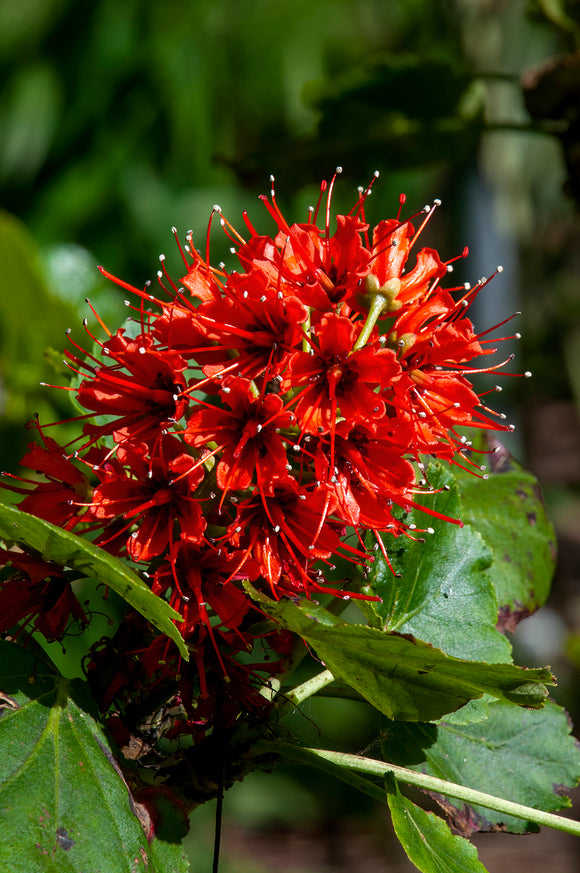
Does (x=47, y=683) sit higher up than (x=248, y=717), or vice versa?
(x=47, y=683)

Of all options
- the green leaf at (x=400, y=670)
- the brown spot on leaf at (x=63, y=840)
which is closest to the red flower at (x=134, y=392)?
the green leaf at (x=400, y=670)

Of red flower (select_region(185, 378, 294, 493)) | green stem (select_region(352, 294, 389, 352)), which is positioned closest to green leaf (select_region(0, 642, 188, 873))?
red flower (select_region(185, 378, 294, 493))

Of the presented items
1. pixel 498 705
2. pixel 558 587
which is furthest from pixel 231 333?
pixel 558 587

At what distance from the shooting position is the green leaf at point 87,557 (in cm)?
58

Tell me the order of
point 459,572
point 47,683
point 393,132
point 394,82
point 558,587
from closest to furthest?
1. point 47,683
2. point 459,572
3. point 394,82
4. point 393,132
5. point 558,587

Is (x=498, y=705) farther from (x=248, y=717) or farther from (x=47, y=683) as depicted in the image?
(x=47, y=683)

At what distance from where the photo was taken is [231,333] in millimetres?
750

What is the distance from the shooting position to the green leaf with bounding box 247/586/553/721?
620mm

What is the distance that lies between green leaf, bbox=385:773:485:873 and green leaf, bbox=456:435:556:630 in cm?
27

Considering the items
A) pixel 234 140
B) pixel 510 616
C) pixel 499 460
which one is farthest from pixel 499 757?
pixel 234 140

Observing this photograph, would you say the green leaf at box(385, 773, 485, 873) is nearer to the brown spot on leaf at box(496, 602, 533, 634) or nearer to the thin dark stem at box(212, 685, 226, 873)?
the thin dark stem at box(212, 685, 226, 873)

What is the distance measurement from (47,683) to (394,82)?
49.9 inches

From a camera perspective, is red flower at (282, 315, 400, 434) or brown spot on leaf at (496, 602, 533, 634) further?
brown spot on leaf at (496, 602, 533, 634)

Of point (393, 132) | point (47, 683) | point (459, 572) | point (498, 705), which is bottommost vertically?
point (498, 705)
